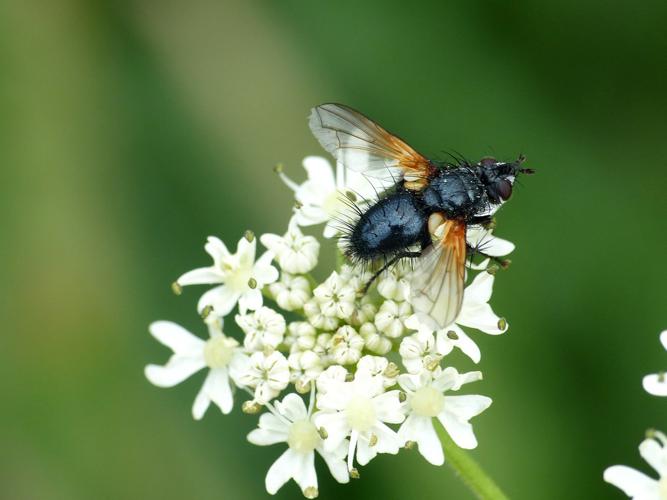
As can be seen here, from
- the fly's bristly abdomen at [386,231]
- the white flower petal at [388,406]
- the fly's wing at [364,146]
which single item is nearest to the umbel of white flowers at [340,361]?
the white flower petal at [388,406]

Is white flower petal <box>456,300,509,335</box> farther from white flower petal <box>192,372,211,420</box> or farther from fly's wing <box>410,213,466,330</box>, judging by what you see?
white flower petal <box>192,372,211,420</box>

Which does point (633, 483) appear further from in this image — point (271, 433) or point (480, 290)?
point (271, 433)

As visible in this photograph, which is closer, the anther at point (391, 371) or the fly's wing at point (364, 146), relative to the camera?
the anther at point (391, 371)

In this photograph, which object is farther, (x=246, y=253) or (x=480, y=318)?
(x=246, y=253)

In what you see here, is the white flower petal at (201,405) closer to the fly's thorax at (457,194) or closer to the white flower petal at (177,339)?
the white flower petal at (177,339)

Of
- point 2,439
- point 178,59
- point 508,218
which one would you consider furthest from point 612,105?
point 2,439

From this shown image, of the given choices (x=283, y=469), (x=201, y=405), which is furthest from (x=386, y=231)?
(x=201, y=405)

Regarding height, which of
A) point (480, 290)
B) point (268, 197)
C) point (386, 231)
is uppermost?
point (268, 197)

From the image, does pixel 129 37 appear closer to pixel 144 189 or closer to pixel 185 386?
pixel 144 189
